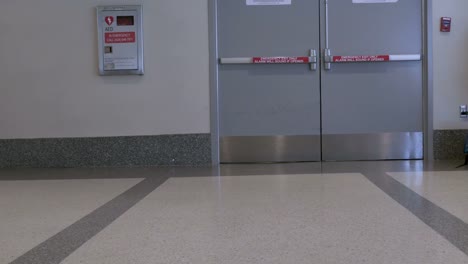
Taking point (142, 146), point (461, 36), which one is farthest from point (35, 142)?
point (461, 36)

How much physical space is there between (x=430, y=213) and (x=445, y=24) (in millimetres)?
2677

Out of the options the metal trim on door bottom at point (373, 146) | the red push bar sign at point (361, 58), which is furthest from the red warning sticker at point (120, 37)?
the metal trim on door bottom at point (373, 146)

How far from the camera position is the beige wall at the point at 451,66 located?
436 cm

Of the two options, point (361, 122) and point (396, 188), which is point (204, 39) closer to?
point (361, 122)

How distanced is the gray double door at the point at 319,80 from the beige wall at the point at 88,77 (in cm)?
28

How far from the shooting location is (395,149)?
14.6 ft

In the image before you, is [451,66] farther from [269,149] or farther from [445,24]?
[269,149]

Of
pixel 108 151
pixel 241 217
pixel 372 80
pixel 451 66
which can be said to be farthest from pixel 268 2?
pixel 241 217

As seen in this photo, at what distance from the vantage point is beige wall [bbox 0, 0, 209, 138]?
4371 millimetres

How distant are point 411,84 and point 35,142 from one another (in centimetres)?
349

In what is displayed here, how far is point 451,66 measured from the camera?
4.38 metres

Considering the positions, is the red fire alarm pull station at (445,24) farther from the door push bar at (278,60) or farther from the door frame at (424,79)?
the door push bar at (278,60)

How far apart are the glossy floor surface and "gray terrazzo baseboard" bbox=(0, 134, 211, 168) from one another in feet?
1.93

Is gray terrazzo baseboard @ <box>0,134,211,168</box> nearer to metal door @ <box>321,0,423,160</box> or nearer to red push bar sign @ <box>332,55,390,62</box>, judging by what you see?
metal door @ <box>321,0,423,160</box>
